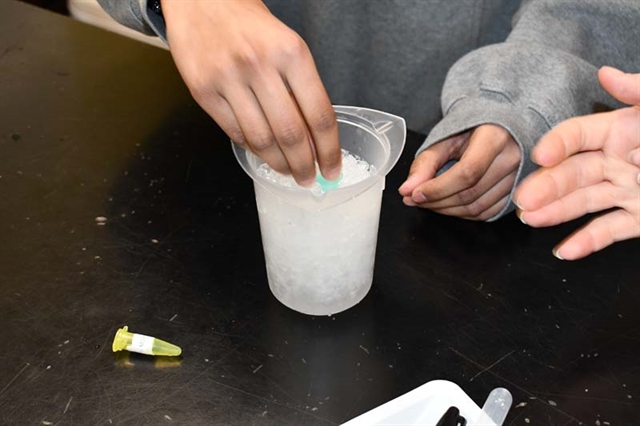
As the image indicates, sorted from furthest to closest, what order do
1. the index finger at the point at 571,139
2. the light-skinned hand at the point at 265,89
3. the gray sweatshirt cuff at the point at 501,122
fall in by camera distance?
the gray sweatshirt cuff at the point at 501,122, the index finger at the point at 571,139, the light-skinned hand at the point at 265,89

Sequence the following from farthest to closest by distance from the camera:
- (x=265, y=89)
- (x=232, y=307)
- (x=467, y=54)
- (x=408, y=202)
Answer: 1. (x=467, y=54)
2. (x=408, y=202)
3. (x=232, y=307)
4. (x=265, y=89)

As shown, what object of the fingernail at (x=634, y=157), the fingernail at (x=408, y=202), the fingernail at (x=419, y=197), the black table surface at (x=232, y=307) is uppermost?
the fingernail at (x=634, y=157)

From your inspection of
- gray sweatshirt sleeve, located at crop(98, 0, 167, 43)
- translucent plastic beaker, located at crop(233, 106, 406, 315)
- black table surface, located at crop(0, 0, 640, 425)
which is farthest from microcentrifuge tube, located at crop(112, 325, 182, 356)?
gray sweatshirt sleeve, located at crop(98, 0, 167, 43)

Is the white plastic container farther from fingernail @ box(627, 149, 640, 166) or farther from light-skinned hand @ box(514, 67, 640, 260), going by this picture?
fingernail @ box(627, 149, 640, 166)

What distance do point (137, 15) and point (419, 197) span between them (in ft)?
1.33

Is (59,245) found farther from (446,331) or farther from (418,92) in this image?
(418,92)

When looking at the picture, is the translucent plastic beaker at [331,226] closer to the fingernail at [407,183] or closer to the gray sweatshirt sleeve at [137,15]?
the fingernail at [407,183]

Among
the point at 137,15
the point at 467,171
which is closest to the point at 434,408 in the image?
the point at 467,171

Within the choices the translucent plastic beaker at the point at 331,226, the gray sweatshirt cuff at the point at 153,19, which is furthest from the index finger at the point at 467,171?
the gray sweatshirt cuff at the point at 153,19

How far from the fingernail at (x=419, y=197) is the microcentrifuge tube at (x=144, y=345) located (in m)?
→ 0.32

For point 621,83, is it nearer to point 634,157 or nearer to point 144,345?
point 634,157

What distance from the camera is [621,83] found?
670 millimetres

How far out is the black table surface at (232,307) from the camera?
2.02ft

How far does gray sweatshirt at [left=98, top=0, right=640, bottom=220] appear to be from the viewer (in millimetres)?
821
